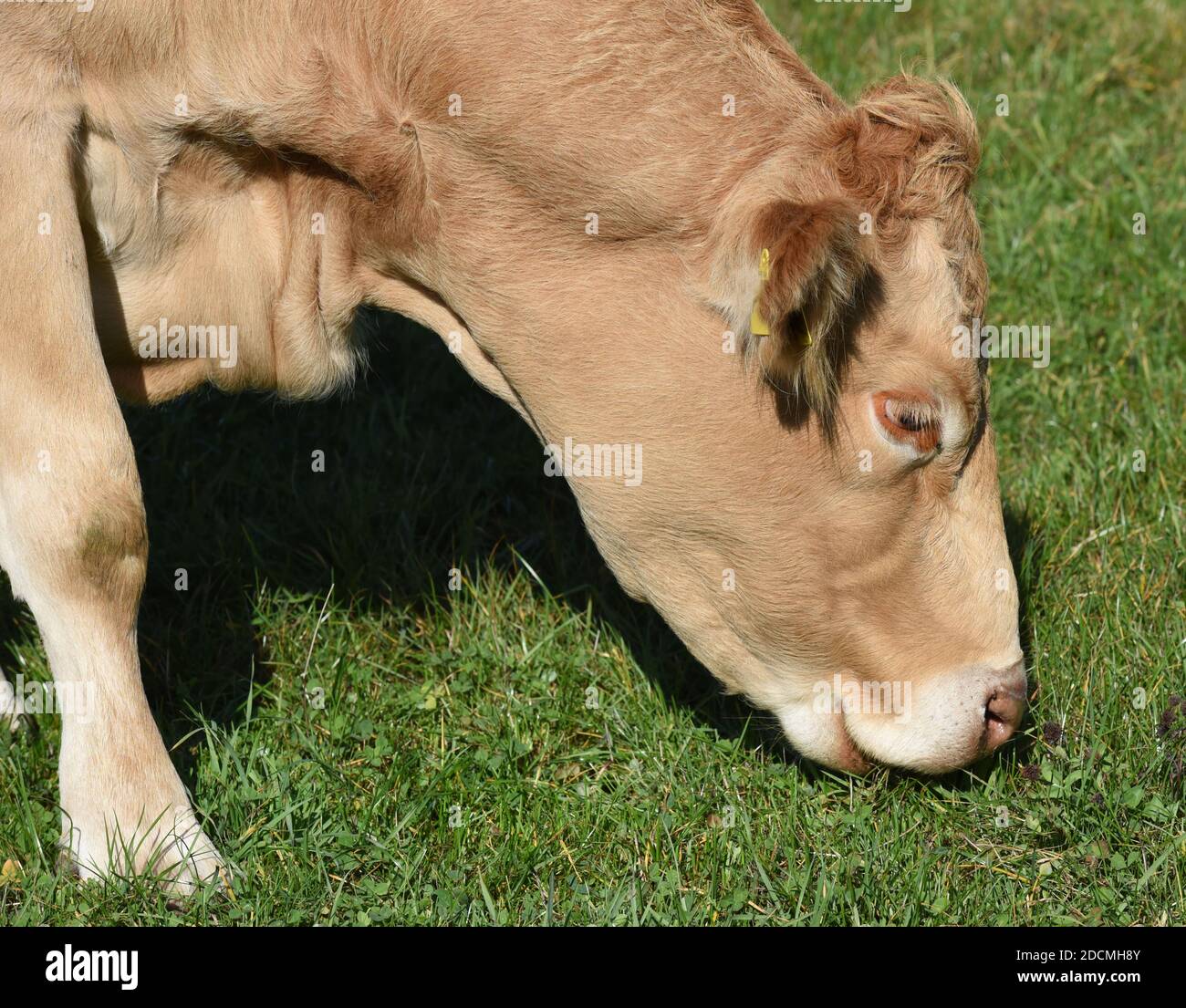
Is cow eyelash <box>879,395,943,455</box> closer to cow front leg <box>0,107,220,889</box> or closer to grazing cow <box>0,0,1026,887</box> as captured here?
grazing cow <box>0,0,1026,887</box>

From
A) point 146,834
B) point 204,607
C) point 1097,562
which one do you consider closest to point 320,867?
point 146,834

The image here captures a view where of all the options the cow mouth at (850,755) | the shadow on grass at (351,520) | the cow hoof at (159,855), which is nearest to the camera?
the cow hoof at (159,855)

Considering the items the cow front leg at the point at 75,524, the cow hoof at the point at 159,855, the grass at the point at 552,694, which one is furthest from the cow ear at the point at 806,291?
the cow hoof at the point at 159,855

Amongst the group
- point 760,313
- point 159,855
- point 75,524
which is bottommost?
point 159,855

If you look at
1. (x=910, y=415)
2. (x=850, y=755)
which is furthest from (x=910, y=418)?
(x=850, y=755)

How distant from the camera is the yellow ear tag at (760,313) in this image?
145 inches

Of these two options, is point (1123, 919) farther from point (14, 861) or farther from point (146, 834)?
point (14, 861)

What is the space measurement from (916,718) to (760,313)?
1.45 metres

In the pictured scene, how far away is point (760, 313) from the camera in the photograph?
12.3 ft

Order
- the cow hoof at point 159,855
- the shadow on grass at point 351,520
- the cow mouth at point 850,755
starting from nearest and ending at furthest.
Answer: the cow hoof at point 159,855
the cow mouth at point 850,755
the shadow on grass at point 351,520

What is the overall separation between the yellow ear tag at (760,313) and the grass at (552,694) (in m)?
1.65

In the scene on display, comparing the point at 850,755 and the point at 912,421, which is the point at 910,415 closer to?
the point at 912,421

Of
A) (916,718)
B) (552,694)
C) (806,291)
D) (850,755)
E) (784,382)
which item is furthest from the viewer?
(552,694)

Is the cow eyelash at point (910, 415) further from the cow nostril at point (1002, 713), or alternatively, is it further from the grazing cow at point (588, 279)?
the cow nostril at point (1002, 713)
